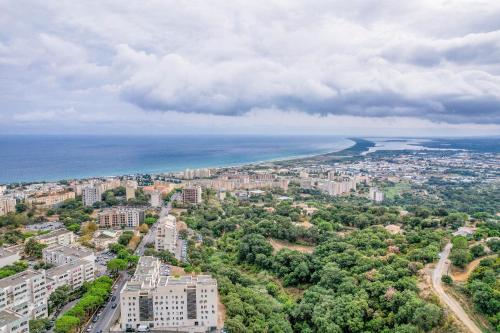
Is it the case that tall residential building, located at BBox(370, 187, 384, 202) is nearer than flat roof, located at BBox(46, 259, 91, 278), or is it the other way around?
flat roof, located at BBox(46, 259, 91, 278)

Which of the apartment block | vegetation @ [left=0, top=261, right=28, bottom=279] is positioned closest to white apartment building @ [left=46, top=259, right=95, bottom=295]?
vegetation @ [left=0, top=261, right=28, bottom=279]

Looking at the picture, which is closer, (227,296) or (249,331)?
(249,331)

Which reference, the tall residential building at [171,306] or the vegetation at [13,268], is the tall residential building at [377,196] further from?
the vegetation at [13,268]

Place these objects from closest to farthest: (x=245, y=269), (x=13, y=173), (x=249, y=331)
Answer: (x=249, y=331)
(x=245, y=269)
(x=13, y=173)

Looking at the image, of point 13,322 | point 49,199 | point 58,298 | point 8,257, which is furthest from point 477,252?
point 49,199

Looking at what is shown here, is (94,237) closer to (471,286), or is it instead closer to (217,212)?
(217,212)

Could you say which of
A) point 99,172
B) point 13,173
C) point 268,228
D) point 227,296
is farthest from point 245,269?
point 13,173

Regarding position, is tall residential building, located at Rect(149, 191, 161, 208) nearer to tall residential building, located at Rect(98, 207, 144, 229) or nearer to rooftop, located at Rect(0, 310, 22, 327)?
tall residential building, located at Rect(98, 207, 144, 229)
